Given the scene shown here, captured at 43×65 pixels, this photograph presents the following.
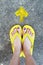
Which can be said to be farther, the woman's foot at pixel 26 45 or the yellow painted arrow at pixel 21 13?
the yellow painted arrow at pixel 21 13

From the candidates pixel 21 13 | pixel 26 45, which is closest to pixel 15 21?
pixel 21 13

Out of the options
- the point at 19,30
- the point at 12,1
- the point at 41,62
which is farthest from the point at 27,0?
the point at 41,62

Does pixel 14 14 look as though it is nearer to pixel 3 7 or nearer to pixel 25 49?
pixel 3 7

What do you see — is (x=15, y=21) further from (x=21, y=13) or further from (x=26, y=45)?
(x=26, y=45)

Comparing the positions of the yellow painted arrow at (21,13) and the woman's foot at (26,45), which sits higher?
the yellow painted arrow at (21,13)

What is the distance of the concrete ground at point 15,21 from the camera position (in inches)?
75.3

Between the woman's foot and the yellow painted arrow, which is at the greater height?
the yellow painted arrow

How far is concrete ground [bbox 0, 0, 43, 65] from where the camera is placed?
1.91 m

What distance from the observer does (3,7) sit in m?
1.94

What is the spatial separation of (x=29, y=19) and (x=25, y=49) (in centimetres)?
27

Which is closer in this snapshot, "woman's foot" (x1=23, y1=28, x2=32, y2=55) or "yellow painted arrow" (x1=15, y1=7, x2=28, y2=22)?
"woman's foot" (x1=23, y1=28, x2=32, y2=55)

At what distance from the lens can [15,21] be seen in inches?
76.1

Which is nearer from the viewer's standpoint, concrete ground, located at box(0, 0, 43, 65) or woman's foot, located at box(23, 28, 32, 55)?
woman's foot, located at box(23, 28, 32, 55)

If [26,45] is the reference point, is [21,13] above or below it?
above
